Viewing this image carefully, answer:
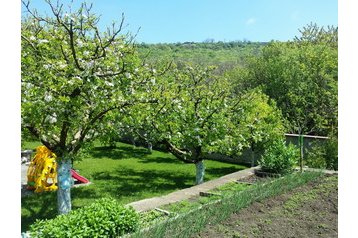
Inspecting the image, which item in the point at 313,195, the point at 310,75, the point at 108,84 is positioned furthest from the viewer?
the point at 310,75

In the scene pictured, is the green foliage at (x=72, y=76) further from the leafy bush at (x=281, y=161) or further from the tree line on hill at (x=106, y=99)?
the leafy bush at (x=281, y=161)

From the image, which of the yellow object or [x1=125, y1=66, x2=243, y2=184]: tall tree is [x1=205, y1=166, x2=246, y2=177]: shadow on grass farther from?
the yellow object

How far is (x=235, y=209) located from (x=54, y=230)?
7.60 ft

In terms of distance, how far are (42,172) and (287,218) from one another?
5.01m

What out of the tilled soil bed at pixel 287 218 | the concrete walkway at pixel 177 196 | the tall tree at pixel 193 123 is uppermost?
the tall tree at pixel 193 123

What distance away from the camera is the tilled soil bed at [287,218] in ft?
14.4

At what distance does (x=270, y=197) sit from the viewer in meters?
5.80

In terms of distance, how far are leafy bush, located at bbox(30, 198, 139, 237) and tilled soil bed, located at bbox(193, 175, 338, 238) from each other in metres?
0.81

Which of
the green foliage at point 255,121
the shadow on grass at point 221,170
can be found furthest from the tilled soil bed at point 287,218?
the shadow on grass at point 221,170

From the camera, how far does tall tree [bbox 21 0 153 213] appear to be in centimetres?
474

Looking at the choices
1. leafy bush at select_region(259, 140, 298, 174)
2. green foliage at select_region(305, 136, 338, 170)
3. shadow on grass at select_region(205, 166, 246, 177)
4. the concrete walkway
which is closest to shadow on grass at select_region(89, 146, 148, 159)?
shadow on grass at select_region(205, 166, 246, 177)

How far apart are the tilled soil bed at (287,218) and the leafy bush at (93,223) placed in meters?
0.81

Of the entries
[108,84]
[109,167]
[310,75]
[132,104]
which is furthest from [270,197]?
[310,75]
